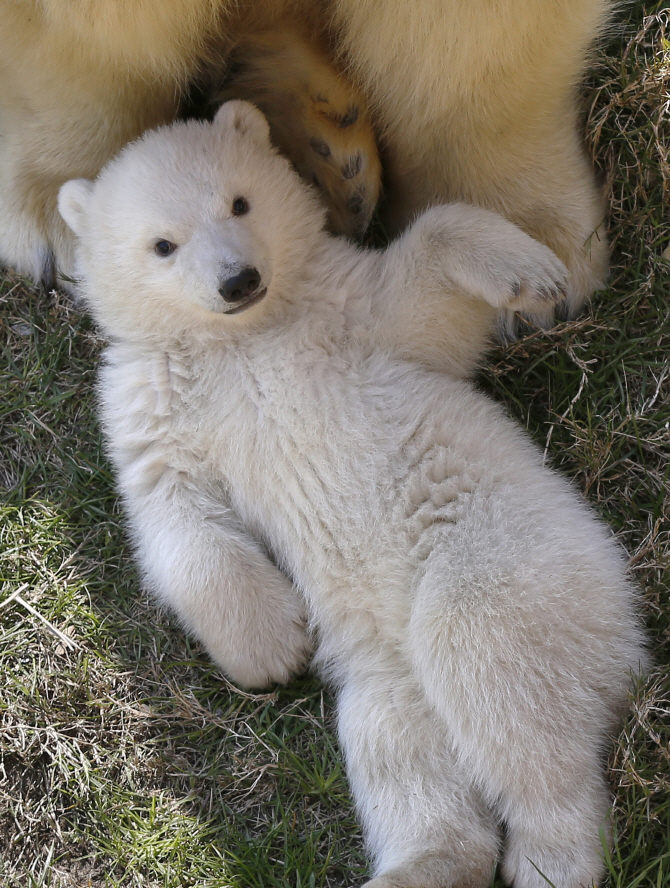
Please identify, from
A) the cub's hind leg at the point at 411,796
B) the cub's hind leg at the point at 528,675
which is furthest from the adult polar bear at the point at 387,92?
the cub's hind leg at the point at 411,796

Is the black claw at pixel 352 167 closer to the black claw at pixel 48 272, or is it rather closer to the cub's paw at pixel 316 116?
the cub's paw at pixel 316 116

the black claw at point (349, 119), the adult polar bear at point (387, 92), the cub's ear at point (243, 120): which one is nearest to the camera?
the adult polar bear at point (387, 92)

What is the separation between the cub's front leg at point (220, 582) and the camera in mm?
2320

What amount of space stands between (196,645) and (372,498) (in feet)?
2.57

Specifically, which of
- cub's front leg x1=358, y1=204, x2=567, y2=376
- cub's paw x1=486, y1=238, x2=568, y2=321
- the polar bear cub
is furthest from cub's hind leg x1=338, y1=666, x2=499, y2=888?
cub's paw x1=486, y1=238, x2=568, y2=321

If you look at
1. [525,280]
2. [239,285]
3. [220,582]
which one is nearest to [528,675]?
[220,582]

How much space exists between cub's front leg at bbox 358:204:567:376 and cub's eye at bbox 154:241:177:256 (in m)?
0.49

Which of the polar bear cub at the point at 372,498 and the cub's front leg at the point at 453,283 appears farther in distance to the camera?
the cub's front leg at the point at 453,283

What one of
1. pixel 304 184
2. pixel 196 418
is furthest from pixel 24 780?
pixel 304 184

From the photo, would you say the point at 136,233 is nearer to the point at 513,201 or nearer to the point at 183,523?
the point at 183,523

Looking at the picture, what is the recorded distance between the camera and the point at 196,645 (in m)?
2.68

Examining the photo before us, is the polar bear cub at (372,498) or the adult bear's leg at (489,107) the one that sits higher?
the adult bear's leg at (489,107)

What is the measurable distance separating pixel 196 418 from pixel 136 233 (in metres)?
0.48

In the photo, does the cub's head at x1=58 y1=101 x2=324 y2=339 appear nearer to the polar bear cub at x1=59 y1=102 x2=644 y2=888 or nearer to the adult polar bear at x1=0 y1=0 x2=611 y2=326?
the polar bear cub at x1=59 y1=102 x2=644 y2=888
